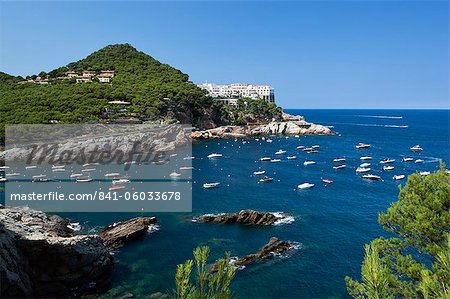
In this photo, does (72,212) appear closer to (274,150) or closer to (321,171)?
(321,171)

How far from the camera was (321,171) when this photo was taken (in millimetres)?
61625

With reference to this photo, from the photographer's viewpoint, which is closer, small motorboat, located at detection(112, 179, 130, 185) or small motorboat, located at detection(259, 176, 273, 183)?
→ small motorboat, located at detection(112, 179, 130, 185)

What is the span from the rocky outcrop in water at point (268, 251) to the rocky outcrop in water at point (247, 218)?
5457mm

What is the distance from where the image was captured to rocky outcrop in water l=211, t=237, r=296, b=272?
2616cm

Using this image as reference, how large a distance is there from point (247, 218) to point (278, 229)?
141 inches

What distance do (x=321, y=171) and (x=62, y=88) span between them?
77.9 meters

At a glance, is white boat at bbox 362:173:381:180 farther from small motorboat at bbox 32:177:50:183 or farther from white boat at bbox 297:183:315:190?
small motorboat at bbox 32:177:50:183

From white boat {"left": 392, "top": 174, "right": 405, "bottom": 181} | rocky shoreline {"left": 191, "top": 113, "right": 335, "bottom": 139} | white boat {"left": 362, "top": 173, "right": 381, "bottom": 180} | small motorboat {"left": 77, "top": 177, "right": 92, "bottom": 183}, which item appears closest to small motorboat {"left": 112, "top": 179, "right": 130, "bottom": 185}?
small motorboat {"left": 77, "top": 177, "right": 92, "bottom": 183}

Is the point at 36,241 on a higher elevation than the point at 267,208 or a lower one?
higher

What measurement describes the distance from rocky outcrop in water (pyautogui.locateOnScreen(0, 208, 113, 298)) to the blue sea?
1946 millimetres

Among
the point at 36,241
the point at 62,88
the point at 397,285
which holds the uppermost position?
the point at 62,88

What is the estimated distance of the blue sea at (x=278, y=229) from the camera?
23.7m

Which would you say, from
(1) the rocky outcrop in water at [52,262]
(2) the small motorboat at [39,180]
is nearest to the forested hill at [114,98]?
(2) the small motorboat at [39,180]

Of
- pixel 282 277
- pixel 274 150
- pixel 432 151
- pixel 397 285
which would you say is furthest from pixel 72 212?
pixel 432 151
